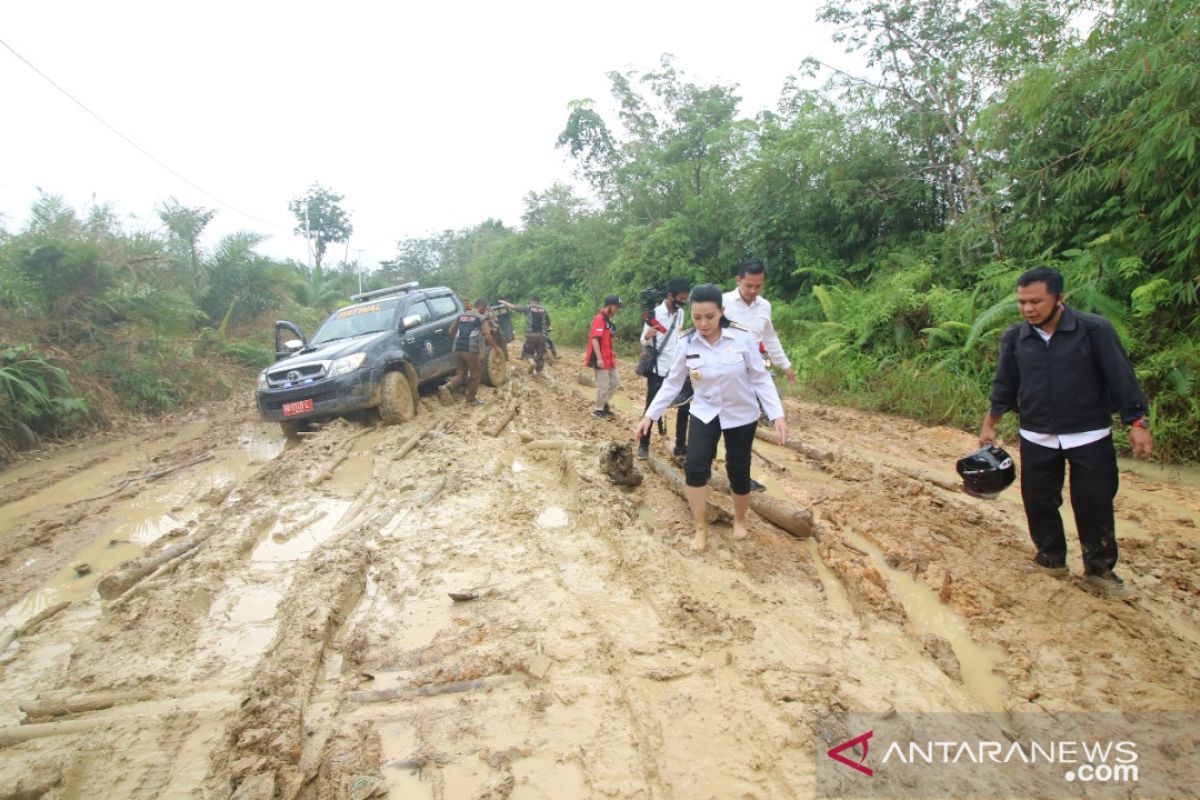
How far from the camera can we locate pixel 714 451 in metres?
3.96

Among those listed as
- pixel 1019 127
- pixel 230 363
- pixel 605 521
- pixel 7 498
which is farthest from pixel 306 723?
pixel 230 363

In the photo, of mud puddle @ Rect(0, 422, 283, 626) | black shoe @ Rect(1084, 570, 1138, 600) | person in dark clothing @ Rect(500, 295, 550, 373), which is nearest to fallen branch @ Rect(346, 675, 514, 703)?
mud puddle @ Rect(0, 422, 283, 626)

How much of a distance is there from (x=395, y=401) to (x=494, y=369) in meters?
2.91

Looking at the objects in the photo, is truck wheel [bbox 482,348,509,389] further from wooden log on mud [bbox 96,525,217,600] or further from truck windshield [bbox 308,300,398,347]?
wooden log on mud [bbox 96,525,217,600]

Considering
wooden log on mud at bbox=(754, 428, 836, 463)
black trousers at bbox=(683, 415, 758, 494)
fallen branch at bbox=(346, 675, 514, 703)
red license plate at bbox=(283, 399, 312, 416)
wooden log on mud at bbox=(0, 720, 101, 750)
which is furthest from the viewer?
red license plate at bbox=(283, 399, 312, 416)

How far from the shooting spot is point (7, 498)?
6188 mm

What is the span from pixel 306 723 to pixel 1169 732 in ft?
10.4

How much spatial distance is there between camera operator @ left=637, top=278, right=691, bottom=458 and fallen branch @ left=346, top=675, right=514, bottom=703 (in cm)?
323

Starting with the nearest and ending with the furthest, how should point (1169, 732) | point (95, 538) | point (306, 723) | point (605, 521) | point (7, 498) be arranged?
point (1169, 732) < point (306, 723) < point (605, 521) < point (95, 538) < point (7, 498)

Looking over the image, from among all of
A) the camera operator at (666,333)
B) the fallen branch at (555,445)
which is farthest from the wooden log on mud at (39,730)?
the fallen branch at (555,445)

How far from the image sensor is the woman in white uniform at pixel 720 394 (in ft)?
12.6

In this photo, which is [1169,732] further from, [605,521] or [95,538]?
[95,538]

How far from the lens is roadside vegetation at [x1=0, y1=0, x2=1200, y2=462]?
6.62m

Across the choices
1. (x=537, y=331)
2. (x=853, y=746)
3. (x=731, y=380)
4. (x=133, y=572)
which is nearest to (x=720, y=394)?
(x=731, y=380)
